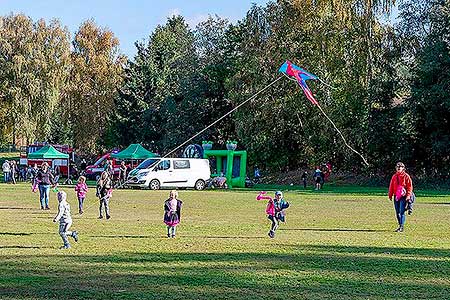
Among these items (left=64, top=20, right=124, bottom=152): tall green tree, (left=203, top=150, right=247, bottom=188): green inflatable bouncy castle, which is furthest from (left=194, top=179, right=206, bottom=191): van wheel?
(left=64, top=20, right=124, bottom=152): tall green tree

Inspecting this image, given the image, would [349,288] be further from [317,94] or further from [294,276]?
[317,94]

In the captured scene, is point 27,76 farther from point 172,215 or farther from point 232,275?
point 232,275

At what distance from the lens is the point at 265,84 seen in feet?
175

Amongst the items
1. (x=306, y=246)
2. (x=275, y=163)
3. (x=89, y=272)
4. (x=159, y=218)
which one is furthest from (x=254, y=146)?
(x=89, y=272)

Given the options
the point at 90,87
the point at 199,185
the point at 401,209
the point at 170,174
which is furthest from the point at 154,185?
the point at 90,87

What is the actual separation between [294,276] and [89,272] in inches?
126

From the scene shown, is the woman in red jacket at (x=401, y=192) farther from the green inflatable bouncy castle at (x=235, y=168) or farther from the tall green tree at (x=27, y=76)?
the tall green tree at (x=27, y=76)

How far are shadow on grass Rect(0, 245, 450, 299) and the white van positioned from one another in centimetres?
2780

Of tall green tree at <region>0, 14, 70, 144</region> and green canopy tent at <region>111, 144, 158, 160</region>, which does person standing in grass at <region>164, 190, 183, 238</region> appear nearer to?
green canopy tent at <region>111, 144, 158, 160</region>

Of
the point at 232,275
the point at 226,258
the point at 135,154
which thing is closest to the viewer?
the point at 232,275

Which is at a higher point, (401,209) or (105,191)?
(105,191)

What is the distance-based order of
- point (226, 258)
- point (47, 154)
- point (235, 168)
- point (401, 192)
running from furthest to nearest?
1. point (47, 154)
2. point (235, 168)
3. point (401, 192)
4. point (226, 258)

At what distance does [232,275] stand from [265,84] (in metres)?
42.4

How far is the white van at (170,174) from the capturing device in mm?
41812
